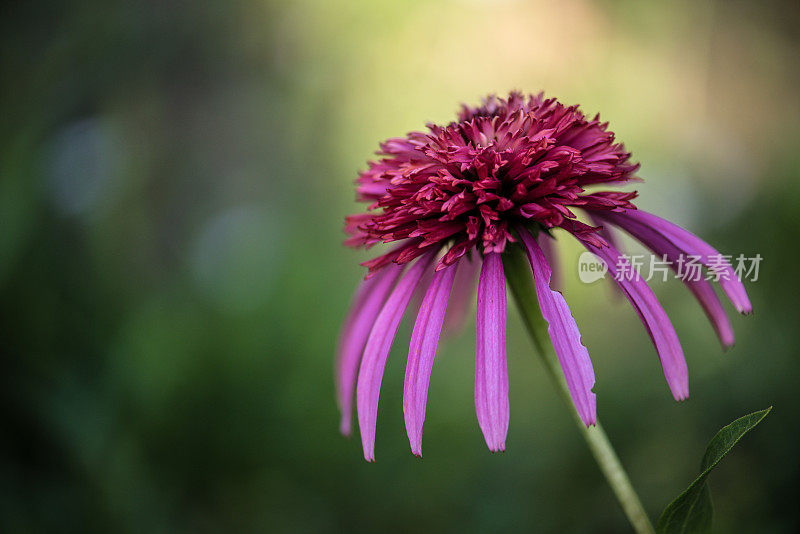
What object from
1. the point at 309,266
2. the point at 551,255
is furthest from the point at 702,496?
the point at 309,266

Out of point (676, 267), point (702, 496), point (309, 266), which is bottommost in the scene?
point (702, 496)

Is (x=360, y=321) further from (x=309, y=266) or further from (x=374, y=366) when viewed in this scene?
(x=309, y=266)

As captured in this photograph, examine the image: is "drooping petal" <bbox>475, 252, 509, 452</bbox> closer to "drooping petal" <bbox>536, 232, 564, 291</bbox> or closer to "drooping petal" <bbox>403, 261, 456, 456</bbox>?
"drooping petal" <bbox>403, 261, 456, 456</bbox>

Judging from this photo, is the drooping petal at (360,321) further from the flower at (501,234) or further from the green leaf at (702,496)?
the green leaf at (702,496)

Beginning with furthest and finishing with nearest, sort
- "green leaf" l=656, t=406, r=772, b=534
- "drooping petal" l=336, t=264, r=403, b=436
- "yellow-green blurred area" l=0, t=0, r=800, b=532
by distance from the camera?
"yellow-green blurred area" l=0, t=0, r=800, b=532, "drooping petal" l=336, t=264, r=403, b=436, "green leaf" l=656, t=406, r=772, b=534

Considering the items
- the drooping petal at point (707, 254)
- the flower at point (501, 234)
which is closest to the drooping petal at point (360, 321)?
the flower at point (501, 234)

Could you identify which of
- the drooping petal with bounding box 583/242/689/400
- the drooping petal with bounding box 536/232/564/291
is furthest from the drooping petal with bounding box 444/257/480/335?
the drooping petal with bounding box 583/242/689/400

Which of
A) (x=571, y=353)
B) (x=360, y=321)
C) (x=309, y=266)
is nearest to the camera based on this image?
(x=571, y=353)

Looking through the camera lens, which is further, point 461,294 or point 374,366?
point 461,294
